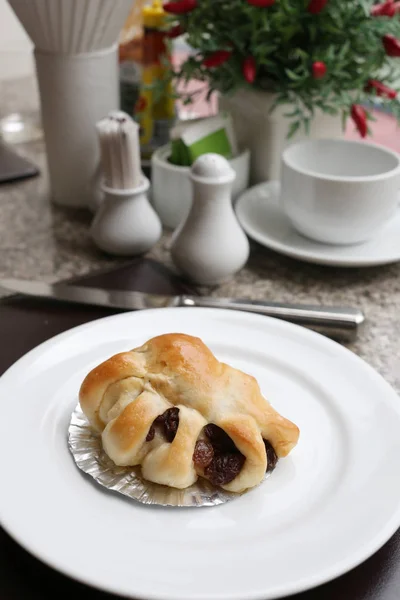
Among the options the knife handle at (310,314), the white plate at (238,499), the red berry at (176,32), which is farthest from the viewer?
the red berry at (176,32)

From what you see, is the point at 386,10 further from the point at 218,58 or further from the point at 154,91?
the point at 154,91

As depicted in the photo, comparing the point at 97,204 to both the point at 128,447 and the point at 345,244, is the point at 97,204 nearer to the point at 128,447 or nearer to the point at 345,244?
the point at 345,244

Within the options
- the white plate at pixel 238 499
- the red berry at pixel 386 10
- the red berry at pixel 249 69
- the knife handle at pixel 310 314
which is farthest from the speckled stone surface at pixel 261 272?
the red berry at pixel 386 10

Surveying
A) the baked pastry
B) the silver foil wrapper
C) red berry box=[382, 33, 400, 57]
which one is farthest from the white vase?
the silver foil wrapper

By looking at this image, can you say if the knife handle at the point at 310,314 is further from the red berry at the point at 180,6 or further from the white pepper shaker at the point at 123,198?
the red berry at the point at 180,6

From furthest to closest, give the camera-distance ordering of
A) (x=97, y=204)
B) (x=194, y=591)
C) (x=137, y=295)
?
(x=97, y=204) → (x=137, y=295) → (x=194, y=591)

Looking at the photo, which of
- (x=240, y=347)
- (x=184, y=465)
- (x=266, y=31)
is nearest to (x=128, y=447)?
(x=184, y=465)

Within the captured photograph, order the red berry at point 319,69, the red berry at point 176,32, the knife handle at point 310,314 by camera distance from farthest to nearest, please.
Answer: the red berry at point 176,32 → the red berry at point 319,69 → the knife handle at point 310,314
